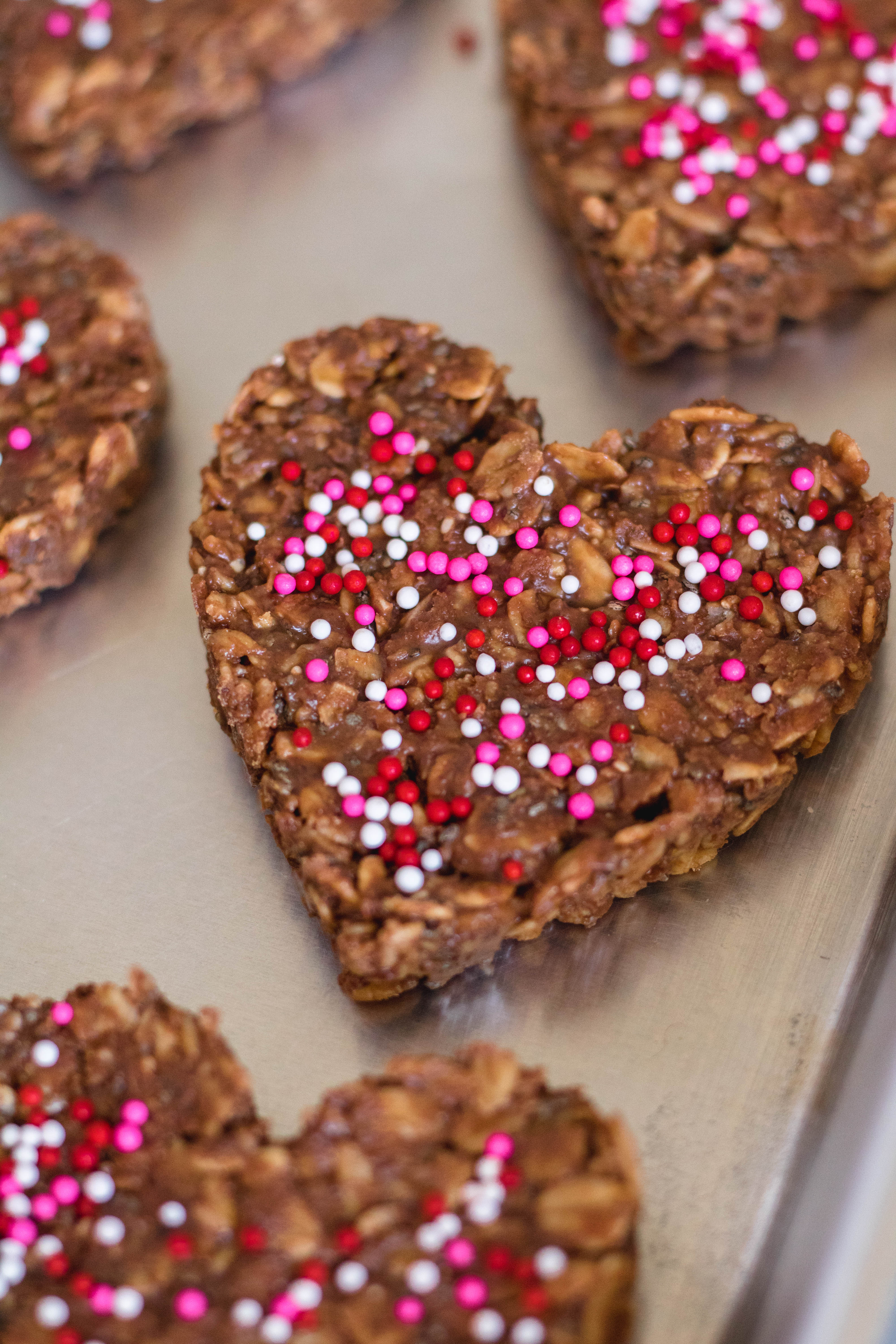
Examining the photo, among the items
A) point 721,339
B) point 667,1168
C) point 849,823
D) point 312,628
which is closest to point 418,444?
point 312,628

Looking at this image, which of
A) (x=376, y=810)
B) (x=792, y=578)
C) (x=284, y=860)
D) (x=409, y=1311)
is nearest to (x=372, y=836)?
(x=376, y=810)

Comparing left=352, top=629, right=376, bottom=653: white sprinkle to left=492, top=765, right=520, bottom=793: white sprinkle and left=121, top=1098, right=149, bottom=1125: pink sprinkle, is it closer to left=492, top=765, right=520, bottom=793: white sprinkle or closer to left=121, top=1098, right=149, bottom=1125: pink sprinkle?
left=492, top=765, right=520, bottom=793: white sprinkle

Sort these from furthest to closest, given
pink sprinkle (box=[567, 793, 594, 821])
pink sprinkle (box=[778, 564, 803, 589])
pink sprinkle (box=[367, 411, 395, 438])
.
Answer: pink sprinkle (box=[367, 411, 395, 438]) < pink sprinkle (box=[778, 564, 803, 589]) < pink sprinkle (box=[567, 793, 594, 821])

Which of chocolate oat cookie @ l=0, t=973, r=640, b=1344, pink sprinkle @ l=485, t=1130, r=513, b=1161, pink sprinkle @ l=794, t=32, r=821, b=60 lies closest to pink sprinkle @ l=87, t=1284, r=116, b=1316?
chocolate oat cookie @ l=0, t=973, r=640, b=1344

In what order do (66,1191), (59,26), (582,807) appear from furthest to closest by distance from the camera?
(59,26) → (582,807) → (66,1191)

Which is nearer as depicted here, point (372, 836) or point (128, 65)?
point (372, 836)

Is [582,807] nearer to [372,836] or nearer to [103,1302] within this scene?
[372,836]
